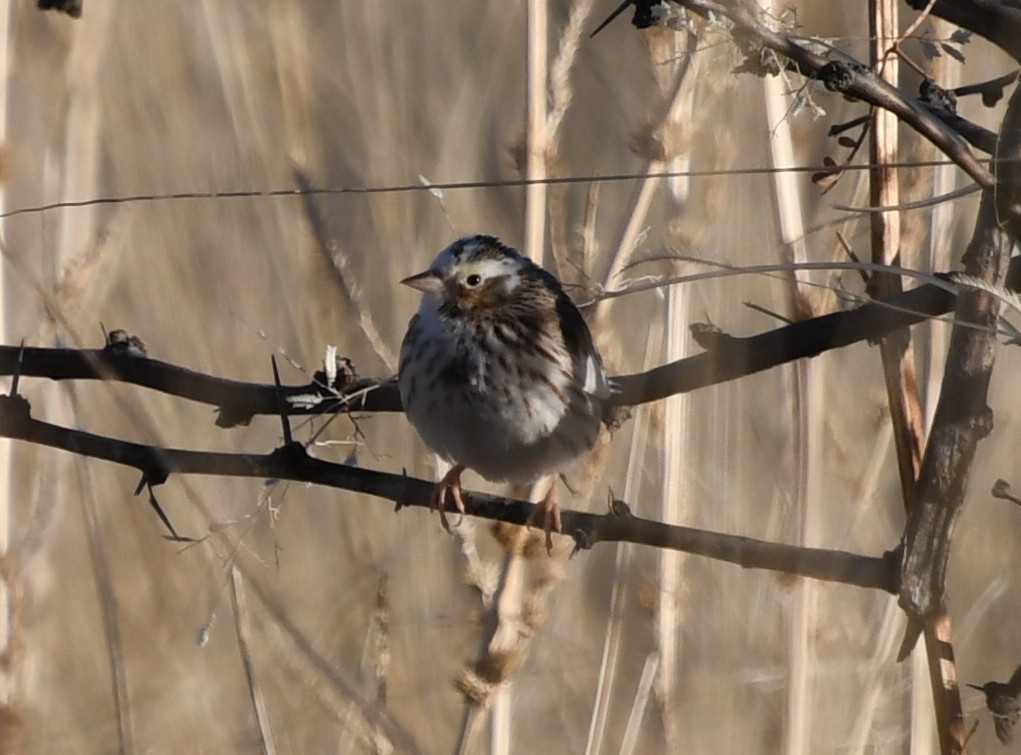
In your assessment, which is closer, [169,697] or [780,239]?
[780,239]

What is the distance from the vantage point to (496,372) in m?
2.24

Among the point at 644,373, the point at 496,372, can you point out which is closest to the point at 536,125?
the point at 496,372

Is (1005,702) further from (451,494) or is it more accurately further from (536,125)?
(536,125)

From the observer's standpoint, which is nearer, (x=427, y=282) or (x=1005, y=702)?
(x=1005, y=702)

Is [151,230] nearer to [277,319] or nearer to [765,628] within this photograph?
[277,319]

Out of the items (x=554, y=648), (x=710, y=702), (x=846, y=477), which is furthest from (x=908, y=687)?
(x=554, y=648)

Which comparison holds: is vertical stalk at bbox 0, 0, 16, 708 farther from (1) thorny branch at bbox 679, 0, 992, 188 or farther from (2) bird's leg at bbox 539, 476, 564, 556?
(1) thorny branch at bbox 679, 0, 992, 188

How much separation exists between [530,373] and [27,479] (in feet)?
4.46

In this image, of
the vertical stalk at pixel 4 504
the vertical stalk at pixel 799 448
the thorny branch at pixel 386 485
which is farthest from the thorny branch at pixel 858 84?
the vertical stalk at pixel 4 504

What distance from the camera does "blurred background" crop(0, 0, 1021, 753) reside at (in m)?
2.44

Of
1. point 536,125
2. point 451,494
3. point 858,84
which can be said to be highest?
point 536,125

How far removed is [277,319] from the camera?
312 cm

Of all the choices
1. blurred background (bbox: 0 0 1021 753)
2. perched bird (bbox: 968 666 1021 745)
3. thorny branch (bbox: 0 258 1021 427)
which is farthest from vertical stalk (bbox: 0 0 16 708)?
perched bird (bbox: 968 666 1021 745)

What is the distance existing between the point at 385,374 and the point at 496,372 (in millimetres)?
788
